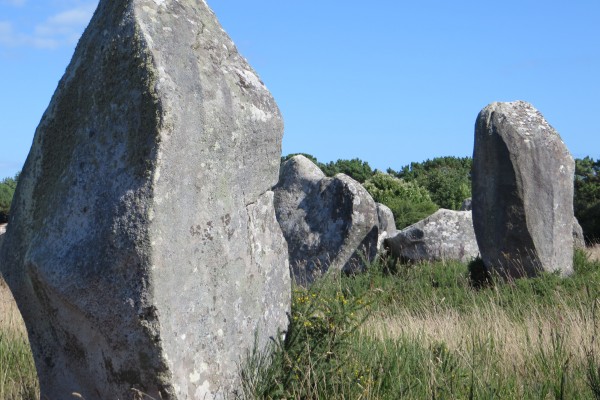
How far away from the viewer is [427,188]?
27125 millimetres

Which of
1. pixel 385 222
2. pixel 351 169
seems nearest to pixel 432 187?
pixel 351 169

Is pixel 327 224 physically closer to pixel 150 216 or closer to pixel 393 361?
pixel 393 361

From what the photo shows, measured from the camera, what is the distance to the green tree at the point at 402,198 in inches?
781

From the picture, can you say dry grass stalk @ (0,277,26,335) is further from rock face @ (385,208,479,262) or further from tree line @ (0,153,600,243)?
tree line @ (0,153,600,243)

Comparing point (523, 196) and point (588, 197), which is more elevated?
point (588, 197)

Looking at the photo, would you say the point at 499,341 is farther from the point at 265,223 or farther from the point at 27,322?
the point at 27,322

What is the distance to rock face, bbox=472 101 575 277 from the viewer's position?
1223 cm

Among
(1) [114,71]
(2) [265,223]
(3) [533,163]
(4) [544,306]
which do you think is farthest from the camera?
(3) [533,163]

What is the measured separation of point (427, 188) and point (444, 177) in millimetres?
617

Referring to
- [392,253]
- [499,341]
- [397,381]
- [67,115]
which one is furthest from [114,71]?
[392,253]

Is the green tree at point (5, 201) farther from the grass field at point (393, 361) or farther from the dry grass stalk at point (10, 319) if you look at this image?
the grass field at point (393, 361)

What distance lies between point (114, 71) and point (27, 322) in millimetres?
1493

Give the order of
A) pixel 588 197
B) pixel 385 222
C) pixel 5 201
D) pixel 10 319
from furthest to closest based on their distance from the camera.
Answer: pixel 5 201 < pixel 588 197 < pixel 385 222 < pixel 10 319

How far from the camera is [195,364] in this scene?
15.5ft
